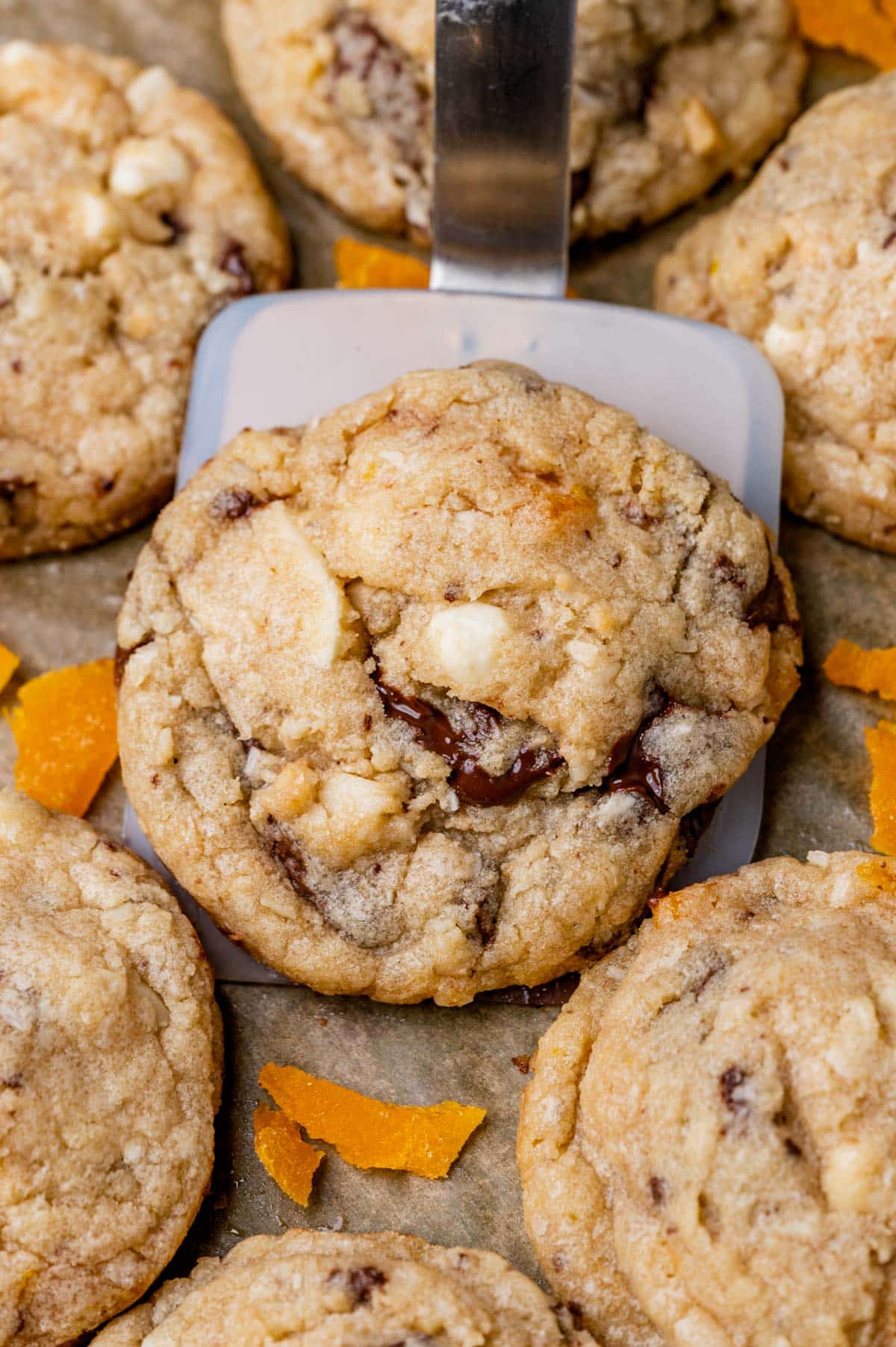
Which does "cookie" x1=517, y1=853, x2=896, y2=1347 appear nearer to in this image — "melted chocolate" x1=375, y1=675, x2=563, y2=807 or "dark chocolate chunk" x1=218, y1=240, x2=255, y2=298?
"melted chocolate" x1=375, y1=675, x2=563, y2=807

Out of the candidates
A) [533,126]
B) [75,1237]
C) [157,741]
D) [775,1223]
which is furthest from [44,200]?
[775,1223]

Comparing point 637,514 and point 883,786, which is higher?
point 637,514

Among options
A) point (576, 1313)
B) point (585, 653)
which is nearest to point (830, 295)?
point (585, 653)

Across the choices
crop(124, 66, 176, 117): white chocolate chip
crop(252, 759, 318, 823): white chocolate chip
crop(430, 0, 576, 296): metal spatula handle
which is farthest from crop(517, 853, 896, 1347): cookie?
crop(124, 66, 176, 117): white chocolate chip

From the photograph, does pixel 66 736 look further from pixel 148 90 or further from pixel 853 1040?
pixel 853 1040

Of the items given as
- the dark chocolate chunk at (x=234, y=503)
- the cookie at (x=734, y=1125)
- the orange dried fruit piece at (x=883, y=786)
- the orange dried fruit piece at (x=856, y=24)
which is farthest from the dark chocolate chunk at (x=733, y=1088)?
the orange dried fruit piece at (x=856, y=24)

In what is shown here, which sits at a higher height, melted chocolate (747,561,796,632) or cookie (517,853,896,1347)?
melted chocolate (747,561,796,632)

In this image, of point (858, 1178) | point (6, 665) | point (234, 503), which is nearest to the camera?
point (858, 1178)

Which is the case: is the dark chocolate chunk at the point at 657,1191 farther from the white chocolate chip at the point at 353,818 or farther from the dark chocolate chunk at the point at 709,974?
the white chocolate chip at the point at 353,818
